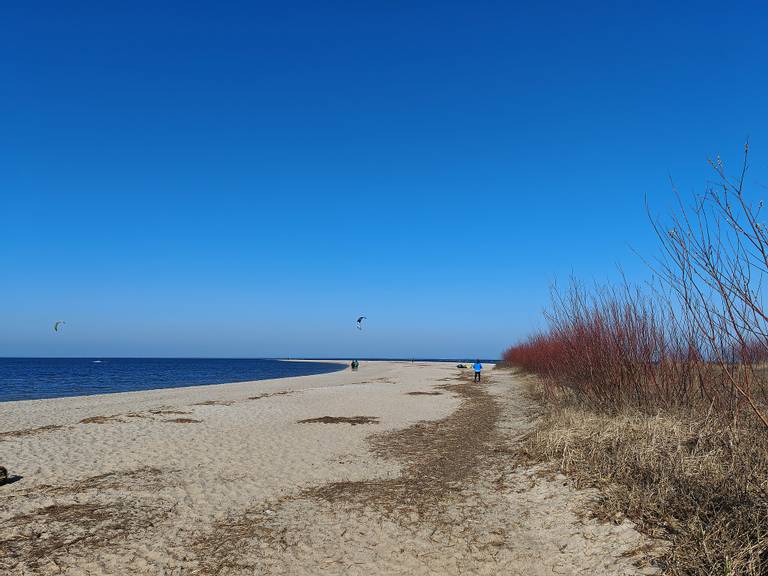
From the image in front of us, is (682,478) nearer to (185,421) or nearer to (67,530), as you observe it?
(67,530)

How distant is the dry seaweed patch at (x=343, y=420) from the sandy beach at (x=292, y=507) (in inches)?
76.3

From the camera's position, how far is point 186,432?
1237 centimetres

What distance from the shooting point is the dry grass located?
3822 mm

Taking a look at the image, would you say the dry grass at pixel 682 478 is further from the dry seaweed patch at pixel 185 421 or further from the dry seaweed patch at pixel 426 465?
the dry seaweed patch at pixel 185 421

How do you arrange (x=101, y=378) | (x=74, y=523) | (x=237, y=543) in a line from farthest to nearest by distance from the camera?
(x=101, y=378), (x=74, y=523), (x=237, y=543)

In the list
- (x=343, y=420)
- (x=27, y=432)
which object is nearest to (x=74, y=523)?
(x=27, y=432)

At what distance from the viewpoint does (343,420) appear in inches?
578

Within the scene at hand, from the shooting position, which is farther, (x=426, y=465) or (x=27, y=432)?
(x=27, y=432)

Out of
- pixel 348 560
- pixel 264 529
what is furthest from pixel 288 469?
pixel 348 560

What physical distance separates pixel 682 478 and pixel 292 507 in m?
4.71

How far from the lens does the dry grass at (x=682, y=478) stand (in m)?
3.82

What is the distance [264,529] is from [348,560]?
4.31ft

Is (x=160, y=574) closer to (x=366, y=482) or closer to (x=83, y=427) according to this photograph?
(x=366, y=482)

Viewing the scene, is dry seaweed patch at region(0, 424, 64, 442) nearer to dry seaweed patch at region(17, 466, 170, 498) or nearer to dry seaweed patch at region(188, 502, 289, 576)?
dry seaweed patch at region(17, 466, 170, 498)
